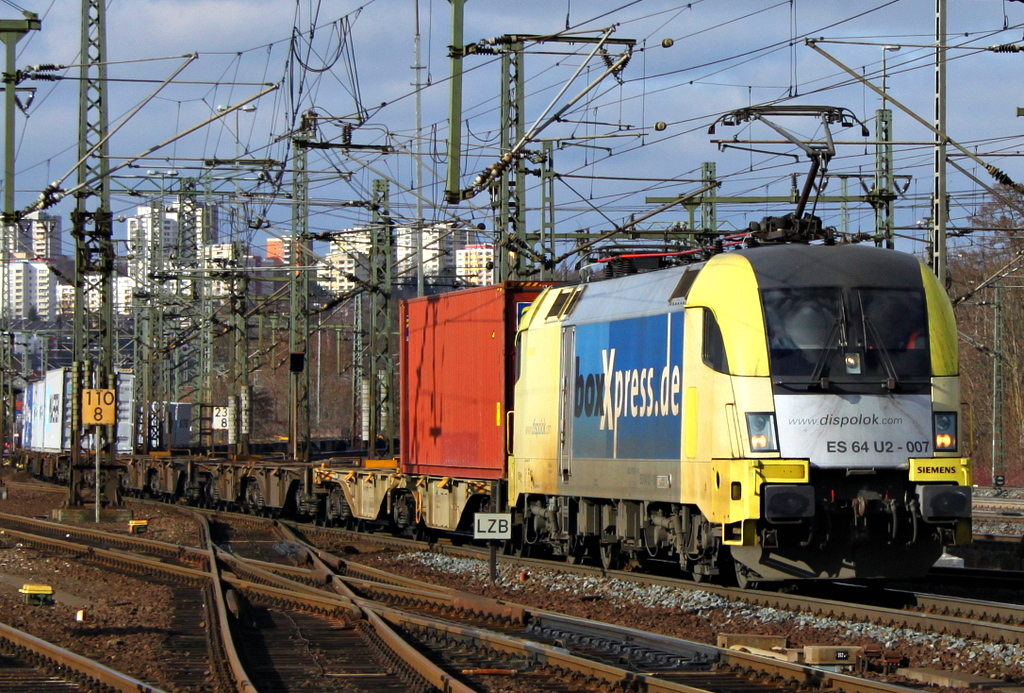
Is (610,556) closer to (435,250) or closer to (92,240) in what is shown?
(92,240)

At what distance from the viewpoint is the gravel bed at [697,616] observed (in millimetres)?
11133

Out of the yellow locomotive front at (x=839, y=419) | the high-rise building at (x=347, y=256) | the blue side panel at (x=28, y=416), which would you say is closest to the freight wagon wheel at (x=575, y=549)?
→ the yellow locomotive front at (x=839, y=419)

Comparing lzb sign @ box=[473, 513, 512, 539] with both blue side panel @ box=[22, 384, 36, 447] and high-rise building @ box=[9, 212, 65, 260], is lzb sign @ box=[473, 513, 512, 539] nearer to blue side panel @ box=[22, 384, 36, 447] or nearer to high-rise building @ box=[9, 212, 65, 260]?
high-rise building @ box=[9, 212, 65, 260]

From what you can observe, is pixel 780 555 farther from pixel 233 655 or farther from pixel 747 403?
pixel 233 655

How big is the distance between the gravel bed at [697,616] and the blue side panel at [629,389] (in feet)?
5.02

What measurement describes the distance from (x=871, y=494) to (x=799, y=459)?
0.81 m

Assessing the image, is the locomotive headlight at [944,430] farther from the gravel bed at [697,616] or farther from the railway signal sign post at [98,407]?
the railway signal sign post at [98,407]

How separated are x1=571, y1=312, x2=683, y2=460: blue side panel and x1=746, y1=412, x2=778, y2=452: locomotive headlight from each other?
139 centimetres

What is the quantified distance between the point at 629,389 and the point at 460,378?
6581mm

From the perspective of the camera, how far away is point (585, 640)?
12.3 metres

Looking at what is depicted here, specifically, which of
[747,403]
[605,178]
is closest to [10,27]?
[605,178]

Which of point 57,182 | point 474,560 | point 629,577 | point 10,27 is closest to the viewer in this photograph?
point 629,577

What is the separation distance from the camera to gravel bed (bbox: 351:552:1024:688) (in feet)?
36.5

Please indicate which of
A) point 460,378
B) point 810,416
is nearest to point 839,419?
point 810,416
